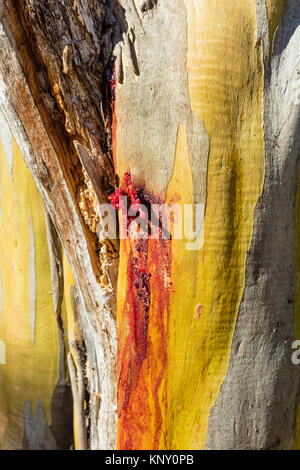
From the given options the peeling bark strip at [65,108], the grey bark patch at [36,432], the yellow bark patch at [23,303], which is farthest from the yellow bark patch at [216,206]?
the grey bark patch at [36,432]

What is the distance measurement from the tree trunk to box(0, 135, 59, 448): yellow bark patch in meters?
0.51

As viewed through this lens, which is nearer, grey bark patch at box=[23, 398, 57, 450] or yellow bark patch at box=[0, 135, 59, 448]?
yellow bark patch at box=[0, 135, 59, 448]

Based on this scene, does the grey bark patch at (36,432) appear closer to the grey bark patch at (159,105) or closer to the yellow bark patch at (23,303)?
the yellow bark patch at (23,303)

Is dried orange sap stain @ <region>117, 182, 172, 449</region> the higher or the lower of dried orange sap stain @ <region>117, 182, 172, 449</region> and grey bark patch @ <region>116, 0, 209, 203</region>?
the lower

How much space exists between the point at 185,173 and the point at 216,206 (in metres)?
0.09

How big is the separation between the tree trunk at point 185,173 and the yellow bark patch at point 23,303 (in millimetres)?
509

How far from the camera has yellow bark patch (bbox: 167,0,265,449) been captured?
33.1 inches

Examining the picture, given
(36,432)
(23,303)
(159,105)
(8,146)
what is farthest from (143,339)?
(36,432)

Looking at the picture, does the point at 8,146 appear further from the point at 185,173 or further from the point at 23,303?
the point at 185,173

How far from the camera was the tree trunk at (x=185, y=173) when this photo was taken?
2.81 ft

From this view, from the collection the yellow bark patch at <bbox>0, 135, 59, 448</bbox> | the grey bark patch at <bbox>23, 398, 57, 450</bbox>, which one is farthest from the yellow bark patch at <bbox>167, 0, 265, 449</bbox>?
the grey bark patch at <bbox>23, 398, 57, 450</bbox>

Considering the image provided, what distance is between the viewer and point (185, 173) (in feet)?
2.90

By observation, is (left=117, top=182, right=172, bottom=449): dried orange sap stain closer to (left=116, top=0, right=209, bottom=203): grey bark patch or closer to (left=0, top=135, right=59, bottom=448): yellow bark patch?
(left=116, top=0, right=209, bottom=203): grey bark patch

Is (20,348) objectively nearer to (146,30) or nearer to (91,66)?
(91,66)
